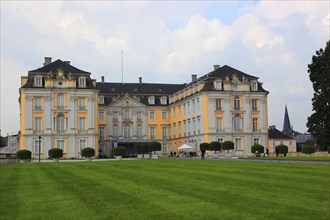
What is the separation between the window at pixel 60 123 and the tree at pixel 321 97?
3345 cm

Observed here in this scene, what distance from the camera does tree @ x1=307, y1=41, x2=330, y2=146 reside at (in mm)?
53062

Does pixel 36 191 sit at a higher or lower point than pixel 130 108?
lower

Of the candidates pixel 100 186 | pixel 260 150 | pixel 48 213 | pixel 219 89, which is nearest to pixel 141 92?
pixel 219 89

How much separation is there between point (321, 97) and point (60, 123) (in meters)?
35.3

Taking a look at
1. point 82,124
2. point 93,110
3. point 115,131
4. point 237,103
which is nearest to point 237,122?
point 237,103

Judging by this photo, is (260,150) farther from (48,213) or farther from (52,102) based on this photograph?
(48,213)

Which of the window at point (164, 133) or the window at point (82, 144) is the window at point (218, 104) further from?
the window at point (82, 144)

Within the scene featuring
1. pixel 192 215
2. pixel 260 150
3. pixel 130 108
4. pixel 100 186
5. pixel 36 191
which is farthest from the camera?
pixel 130 108

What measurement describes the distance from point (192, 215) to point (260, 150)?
4661 cm

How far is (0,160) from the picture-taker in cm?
5062

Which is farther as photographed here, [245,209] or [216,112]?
[216,112]

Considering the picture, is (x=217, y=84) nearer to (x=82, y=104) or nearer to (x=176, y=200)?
(x=82, y=104)

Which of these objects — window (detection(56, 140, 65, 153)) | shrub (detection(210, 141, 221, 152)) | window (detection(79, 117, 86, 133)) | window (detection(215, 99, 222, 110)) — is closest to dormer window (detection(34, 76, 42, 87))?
window (detection(79, 117, 86, 133))

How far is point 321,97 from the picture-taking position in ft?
Answer: 177
